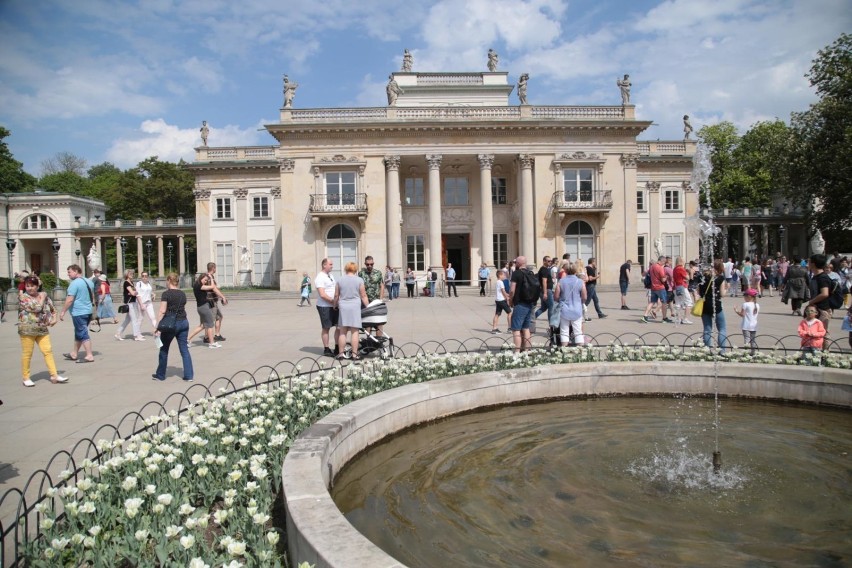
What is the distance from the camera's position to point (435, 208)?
116ft

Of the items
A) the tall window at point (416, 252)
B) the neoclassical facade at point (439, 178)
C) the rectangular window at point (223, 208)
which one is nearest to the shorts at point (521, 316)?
the neoclassical facade at point (439, 178)

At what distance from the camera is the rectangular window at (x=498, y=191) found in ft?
126

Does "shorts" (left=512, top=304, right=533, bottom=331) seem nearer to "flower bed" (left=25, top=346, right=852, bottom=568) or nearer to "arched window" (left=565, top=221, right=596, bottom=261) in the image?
"flower bed" (left=25, top=346, right=852, bottom=568)

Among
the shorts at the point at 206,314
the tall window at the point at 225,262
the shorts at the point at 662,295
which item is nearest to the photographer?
the shorts at the point at 206,314

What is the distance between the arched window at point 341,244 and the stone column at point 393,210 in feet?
7.58

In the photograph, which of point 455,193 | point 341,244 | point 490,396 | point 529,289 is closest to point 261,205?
point 341,244

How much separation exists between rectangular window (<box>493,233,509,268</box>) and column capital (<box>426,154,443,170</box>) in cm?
653

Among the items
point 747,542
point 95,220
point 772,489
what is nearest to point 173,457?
point 747,542

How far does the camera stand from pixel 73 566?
3.11 metres

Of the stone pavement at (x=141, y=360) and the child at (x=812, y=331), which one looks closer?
the stone pavement at (x=141, y=360)

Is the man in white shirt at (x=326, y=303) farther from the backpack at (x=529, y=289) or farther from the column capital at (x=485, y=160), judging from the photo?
the column capital at (x=485, y=160)

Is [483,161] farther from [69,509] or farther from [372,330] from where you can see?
[69,509]

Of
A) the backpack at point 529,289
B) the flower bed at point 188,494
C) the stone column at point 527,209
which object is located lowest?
the flower bed at point 188,494

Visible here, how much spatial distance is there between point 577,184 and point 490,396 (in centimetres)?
3075
